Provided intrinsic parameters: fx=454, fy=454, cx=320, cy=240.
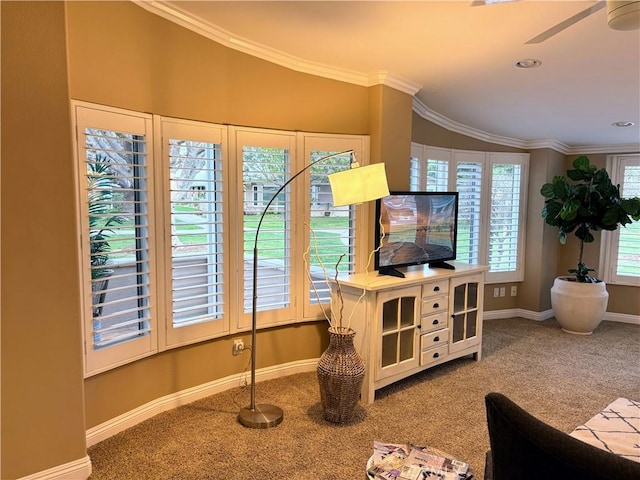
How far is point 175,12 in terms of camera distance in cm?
268

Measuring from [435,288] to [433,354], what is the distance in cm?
54

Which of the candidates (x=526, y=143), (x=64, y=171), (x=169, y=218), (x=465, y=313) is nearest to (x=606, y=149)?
(x=526, y=143)

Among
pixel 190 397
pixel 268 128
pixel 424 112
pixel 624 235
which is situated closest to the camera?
pixel 190 397

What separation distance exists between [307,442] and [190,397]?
924 millimetres

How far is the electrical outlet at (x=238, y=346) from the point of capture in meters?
3.31

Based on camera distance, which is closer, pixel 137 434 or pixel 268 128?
pixel 137 434

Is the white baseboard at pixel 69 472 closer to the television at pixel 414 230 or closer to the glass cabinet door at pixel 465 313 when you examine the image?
the television at pixel 414 230

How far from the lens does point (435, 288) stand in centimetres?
356

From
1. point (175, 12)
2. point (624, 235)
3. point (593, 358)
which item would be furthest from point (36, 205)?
point (624, 235)

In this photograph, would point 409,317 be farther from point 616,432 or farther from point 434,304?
point 616,432

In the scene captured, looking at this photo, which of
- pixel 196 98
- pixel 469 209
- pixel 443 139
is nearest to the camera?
pixel 196 98

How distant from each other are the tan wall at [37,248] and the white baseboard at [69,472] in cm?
3

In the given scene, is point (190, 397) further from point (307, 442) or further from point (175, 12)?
point (175, 12)

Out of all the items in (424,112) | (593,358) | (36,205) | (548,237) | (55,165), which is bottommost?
(593,358)
